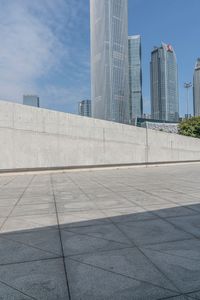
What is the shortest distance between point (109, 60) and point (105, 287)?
391ft

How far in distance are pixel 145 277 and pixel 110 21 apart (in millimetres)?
126740

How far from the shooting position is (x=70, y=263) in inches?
156

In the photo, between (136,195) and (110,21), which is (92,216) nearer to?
(136,195)

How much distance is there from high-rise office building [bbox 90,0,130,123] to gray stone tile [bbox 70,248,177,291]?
107m

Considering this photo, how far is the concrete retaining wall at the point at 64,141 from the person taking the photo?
18234mm

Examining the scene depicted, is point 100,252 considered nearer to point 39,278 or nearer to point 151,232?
point 39,278

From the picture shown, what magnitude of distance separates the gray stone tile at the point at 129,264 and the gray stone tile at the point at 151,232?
0.54 metres

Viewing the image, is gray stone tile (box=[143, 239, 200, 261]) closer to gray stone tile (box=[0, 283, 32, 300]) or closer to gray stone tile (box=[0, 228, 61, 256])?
gray stone tile (box=[0, 228, 61, 256])

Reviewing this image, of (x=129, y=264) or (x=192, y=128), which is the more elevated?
(x=192, y=128)

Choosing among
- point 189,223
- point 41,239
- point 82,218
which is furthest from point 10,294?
point 189,223

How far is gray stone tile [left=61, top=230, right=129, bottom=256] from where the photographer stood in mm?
4434

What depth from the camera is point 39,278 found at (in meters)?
3.54

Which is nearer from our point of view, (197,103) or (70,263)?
(70,263)

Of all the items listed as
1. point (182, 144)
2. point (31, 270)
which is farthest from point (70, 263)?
point (182, 144)
